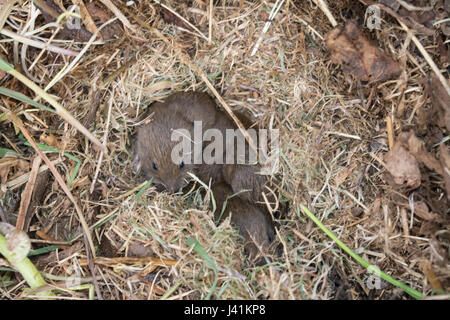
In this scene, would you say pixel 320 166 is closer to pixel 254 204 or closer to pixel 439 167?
pixel 254 204

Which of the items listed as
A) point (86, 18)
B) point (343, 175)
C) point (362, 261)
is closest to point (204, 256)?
point (362, 261)

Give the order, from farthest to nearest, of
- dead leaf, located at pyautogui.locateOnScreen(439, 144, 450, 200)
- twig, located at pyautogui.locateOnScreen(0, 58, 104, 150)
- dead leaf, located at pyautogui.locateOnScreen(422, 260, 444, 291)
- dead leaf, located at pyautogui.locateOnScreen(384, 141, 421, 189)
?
twig, located at pyautogui.locateOnScreen(0, 58, 104, 150)
dead leaf, located at pyautogui.locateOnScreen(384, 141, 421, 189)
dead leaf, located at pyautogui.locateOnScreen(439, 144, 450, 200)
dead leaf, located at pyautogui.locateOnScreen(422, 260, 444, 291)

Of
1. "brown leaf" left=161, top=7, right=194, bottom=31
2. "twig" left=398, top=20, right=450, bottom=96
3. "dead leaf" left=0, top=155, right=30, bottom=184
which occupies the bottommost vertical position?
"dead leaf" left=0, top=155, right=30, bottom=184

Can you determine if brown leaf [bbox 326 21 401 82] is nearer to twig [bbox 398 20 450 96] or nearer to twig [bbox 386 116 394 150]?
twig [bbox 398 20 450 96]

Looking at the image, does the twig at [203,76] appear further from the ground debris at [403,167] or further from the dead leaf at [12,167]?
the dead leaf at [12,167]

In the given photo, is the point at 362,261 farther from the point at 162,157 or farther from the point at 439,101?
the point at 162,157

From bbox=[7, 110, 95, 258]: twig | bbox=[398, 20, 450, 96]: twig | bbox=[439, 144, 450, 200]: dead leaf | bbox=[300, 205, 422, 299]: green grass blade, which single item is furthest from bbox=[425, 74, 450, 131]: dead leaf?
bbox=[7, 110, 95, 258]: twig

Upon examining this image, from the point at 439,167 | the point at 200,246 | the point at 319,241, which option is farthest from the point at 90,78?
the point at 439,167
